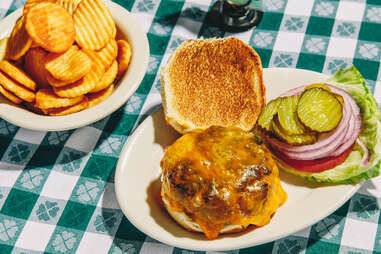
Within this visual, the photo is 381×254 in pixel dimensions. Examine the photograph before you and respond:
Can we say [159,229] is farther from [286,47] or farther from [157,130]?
[286,47]

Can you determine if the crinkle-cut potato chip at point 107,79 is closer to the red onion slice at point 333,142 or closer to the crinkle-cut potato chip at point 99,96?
the crinkle-cut potato chip at point 99,96

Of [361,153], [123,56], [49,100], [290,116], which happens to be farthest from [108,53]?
[361,153]

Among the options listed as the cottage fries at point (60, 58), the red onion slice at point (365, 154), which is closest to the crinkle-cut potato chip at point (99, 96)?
the cottage fries at point (60, 58)

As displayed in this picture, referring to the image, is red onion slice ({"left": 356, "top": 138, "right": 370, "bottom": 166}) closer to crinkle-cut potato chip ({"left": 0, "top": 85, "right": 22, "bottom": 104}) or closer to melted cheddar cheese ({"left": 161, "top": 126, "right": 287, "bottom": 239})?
melted cheddar cheese ({"left": 161, "top": 126, "right": 287, "bottom": 239})

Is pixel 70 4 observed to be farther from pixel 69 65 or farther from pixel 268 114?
pixel 268 114

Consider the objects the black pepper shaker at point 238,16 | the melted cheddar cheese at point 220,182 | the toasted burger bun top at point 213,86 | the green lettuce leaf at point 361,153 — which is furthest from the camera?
the black pepper shaker at point 238,16

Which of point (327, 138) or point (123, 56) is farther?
point (123, 56)

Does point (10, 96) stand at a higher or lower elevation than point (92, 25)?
lower
